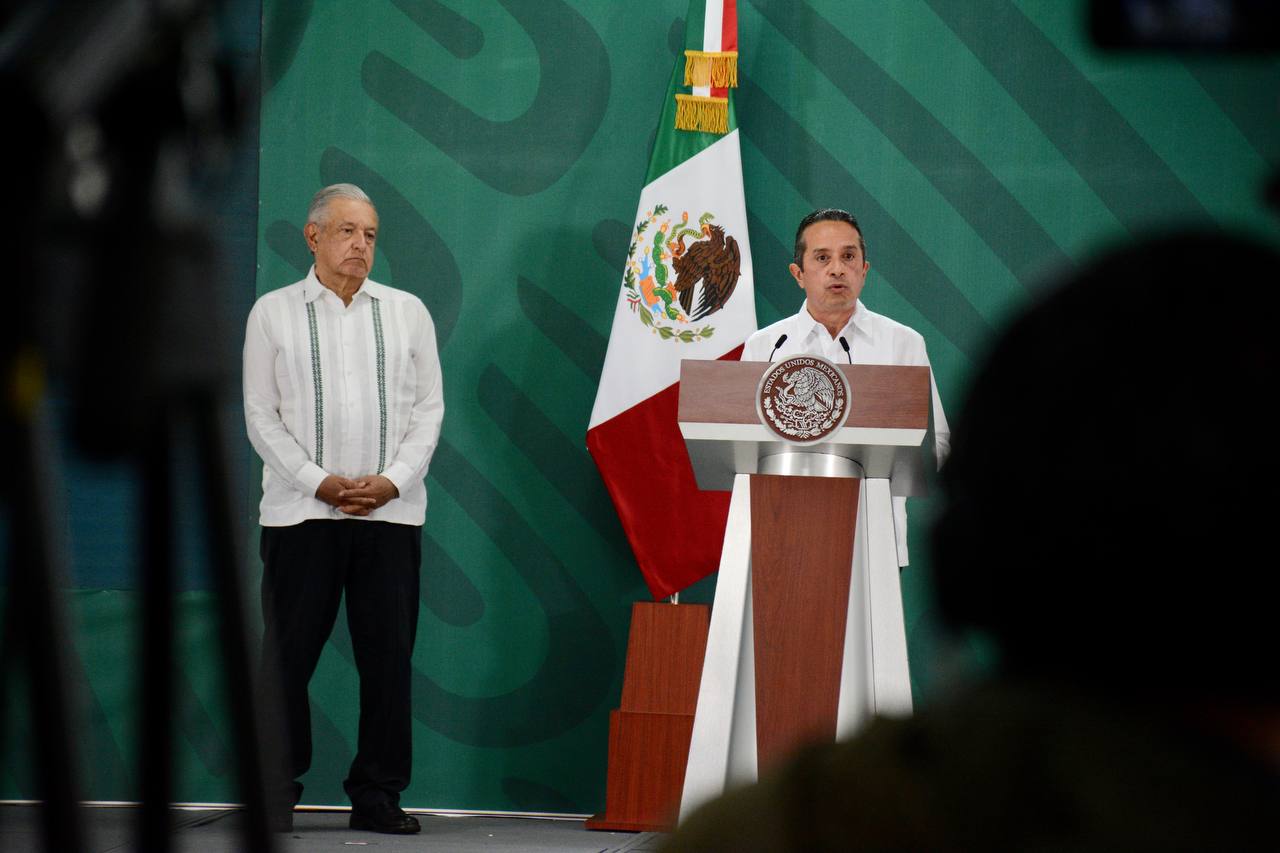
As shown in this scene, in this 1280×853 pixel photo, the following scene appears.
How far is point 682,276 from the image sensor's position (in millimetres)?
4738

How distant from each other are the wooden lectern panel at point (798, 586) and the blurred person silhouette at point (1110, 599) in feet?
8.08

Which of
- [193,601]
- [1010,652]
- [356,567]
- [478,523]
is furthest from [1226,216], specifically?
[1010,652]

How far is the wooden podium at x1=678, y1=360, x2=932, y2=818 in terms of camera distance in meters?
2.97

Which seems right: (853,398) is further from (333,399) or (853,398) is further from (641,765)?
(333,399)

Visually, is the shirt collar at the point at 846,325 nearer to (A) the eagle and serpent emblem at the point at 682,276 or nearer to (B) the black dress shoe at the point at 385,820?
(A) the eagle and serpent emblem at the point at 682,276

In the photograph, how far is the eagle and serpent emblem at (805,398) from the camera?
296 centimetres

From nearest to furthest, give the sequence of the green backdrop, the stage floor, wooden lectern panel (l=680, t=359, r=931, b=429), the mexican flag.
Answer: wooden lectern panel (l=680, t=359, r=931, b=429) → the stage floor → the mexican flag → the green backdrop

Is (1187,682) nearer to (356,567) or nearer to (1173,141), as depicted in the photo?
(356,567)

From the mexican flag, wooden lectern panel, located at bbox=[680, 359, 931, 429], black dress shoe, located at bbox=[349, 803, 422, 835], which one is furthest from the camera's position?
the mexican flag

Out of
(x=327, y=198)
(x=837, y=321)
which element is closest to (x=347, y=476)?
(x=327, y=198)

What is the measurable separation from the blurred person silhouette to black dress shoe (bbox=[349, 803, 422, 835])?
380cm

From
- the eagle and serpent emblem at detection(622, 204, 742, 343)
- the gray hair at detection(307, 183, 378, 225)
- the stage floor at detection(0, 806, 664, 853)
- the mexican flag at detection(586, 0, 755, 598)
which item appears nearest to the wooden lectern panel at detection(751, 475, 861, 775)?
the stage floor at detection(0, 806, 664, 853)

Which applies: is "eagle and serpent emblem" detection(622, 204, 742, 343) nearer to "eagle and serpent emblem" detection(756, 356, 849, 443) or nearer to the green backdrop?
the green backdrop

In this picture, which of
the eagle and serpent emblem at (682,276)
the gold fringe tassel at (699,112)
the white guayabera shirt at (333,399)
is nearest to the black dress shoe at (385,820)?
the white guayabera shirt at (333,399)
